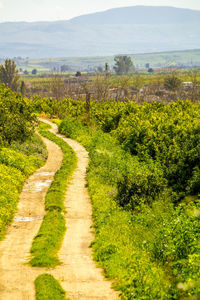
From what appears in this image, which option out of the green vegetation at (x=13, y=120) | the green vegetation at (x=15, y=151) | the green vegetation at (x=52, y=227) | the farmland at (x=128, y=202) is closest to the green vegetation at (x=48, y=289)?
the farmland at (x=128, y=202)

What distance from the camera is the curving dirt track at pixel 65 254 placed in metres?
10.1

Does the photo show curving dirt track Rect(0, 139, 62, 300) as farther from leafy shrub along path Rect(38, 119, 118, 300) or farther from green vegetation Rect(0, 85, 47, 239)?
leafy shrub along path Rect(38, 119, 118, 300)

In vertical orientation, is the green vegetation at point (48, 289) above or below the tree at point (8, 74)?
below

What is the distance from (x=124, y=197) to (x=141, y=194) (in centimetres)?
87

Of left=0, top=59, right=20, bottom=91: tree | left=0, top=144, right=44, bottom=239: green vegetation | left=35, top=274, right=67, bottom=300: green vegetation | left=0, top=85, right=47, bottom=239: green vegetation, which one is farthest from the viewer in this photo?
left=0, top=59, right=20, bottom=91: tree

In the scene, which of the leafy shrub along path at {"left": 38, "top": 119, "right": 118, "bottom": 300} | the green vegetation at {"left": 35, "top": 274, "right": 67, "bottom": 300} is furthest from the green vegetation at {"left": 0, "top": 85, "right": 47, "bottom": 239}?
the green vegetation at {"left": 35, "top": 274, "right": 67, "bottom": 300}

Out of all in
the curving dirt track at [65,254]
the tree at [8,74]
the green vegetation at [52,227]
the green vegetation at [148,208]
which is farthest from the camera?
the tree at [8,74]

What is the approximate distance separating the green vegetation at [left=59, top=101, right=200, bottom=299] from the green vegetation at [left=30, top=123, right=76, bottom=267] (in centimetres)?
138

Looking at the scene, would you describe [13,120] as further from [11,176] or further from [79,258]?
[79,258]

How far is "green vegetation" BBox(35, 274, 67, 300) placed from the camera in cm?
962

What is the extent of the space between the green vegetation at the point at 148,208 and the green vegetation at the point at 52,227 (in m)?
1.38

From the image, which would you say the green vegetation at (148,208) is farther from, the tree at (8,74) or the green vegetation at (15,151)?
the tree at (8,74)

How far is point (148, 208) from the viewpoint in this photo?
17859 millimetres

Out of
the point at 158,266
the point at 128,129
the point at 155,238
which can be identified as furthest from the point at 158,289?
the point at 128,129
